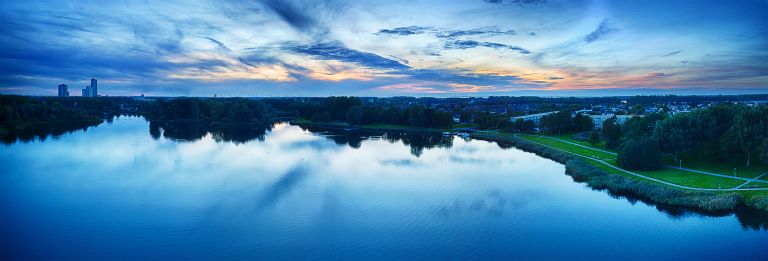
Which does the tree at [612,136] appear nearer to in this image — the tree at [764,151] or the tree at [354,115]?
the tree at [764,151]

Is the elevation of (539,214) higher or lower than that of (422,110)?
lower

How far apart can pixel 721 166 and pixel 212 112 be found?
282ft

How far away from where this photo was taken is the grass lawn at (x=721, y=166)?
27.9 m

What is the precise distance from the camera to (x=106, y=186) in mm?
28156

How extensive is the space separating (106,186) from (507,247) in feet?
77.5

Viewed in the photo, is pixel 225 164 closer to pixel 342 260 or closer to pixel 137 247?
A: pixel 137 247

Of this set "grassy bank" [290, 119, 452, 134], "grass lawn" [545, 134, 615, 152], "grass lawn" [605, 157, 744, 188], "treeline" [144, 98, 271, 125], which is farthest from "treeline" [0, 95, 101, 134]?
"grass lawn" [605, 157, 744, 188]

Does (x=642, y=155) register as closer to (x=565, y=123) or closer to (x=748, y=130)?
(x=748, y=130)

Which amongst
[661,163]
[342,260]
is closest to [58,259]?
[342,260]

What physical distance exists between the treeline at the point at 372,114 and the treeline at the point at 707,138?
43.1m

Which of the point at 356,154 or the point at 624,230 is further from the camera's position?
the point at 356,154

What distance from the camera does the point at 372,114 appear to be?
85.2 meters

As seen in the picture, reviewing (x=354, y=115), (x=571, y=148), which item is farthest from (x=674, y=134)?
(x=354, y=115)

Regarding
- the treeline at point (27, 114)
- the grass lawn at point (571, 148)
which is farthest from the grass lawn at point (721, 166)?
the treeline at point (27, 114)
